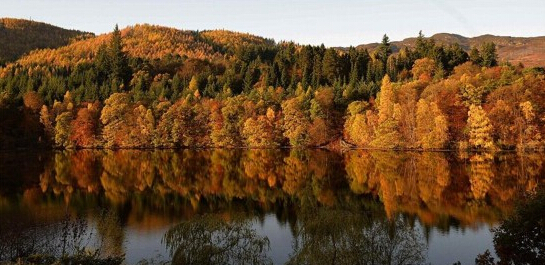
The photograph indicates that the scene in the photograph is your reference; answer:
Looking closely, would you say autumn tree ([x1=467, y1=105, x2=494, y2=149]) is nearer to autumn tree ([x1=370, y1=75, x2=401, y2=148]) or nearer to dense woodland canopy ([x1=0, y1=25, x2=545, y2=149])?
dense woodland canopy ([x1=0, y1=25, x2=545, y2=149])

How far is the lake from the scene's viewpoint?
20.3 m

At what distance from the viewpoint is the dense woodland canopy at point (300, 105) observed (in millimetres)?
92375

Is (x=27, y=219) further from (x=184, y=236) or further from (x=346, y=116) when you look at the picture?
(x=346, y=116)

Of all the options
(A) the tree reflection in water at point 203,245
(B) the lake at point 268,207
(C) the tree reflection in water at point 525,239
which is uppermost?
(C) the tree reflection in water at point 525,239

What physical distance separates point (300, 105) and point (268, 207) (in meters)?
72.5

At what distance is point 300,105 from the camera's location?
112438 millimetres

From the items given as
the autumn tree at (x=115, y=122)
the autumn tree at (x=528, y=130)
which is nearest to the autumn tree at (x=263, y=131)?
the autumn tree at (x=115, y=122)

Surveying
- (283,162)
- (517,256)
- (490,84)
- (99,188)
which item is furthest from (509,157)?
(517,256)

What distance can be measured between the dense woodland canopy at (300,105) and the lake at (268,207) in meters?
14.6

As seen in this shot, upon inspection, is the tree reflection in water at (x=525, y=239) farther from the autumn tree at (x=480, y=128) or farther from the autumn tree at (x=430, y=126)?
the autumn tree at (x=430, y=126)

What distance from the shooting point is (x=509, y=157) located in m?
75.0

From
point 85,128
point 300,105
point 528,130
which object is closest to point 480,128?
point 528,130

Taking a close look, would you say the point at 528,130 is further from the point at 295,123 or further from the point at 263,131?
the point at 263,131

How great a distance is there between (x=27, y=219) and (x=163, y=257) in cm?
1509
